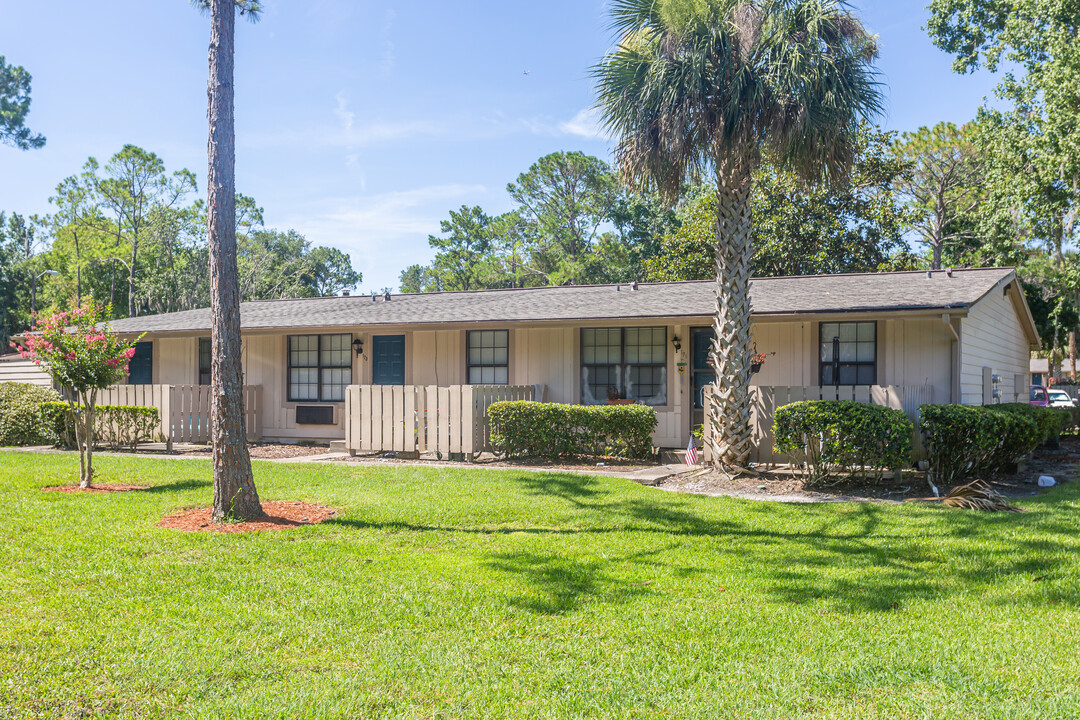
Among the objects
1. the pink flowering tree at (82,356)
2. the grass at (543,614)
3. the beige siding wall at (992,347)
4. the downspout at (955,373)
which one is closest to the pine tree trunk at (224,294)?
the grass at (543,614)

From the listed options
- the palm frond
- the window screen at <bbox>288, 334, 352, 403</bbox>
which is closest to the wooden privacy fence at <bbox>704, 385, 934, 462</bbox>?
the palm frond

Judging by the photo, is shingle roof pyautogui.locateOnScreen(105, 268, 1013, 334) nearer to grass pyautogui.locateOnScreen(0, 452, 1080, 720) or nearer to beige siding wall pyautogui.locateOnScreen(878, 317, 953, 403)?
beige siding wall pyautogui.locateOnScreen(878, 317, 953, 403)

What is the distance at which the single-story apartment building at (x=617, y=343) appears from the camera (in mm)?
12594

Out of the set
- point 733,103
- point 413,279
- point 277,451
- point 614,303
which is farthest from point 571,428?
point 413,279

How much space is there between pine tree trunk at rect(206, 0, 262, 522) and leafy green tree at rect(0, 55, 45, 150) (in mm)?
32357

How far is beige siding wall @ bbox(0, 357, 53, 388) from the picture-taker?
18609 mm

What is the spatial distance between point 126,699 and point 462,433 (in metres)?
9.45

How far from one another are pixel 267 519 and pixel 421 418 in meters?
5.75

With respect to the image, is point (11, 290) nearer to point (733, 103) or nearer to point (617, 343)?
point (617, 343)

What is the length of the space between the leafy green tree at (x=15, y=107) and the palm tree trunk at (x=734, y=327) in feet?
112

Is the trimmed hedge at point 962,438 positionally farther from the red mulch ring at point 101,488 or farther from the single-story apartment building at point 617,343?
the red mulch ring at point 101,488

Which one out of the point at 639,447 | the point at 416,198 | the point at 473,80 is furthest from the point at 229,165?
the point at 416,198

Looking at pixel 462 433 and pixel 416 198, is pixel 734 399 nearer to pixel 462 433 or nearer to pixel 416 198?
pixel 462 433

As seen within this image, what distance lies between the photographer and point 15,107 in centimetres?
3256
